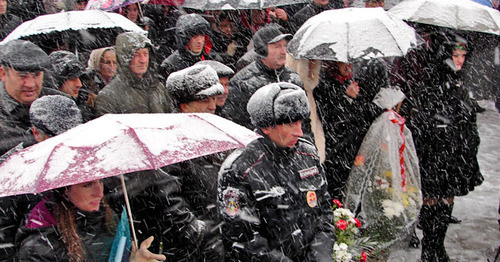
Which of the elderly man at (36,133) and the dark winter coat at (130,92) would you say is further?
the dark winter coat at (130,92)

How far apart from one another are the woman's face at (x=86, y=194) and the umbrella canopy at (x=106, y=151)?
311 millimetres

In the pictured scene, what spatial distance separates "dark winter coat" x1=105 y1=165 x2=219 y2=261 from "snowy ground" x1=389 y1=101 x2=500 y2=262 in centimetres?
294

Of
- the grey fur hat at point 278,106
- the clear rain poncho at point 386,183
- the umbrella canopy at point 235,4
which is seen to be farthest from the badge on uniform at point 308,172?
the umbrella canopy at point 235,4

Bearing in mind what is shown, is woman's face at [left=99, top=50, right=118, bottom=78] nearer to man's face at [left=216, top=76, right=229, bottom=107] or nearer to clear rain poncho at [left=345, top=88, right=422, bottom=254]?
man's face at [left=216, top=76, right=229, bottom=107]

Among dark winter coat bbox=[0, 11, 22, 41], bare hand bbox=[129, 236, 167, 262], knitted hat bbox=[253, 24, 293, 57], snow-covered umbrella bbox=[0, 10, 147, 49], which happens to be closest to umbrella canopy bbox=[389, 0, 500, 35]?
knitted hat bbox=[253, 24, 293, 57]

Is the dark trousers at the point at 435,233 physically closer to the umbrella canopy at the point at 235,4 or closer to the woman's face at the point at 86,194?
the umbrella canopy at the point at 235,4

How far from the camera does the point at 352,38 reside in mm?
4715

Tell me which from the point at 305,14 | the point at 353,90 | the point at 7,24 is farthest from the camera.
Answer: the point at 305,14

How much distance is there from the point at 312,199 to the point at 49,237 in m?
1.56

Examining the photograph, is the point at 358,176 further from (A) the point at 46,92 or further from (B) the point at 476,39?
(A) the point at 46,92

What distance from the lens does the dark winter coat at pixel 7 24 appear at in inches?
258

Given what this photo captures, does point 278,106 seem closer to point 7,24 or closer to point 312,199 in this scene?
point 312,199

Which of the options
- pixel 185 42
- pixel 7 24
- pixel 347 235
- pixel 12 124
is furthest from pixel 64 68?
pixel 347 235

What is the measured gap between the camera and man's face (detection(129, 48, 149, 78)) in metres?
4.68
